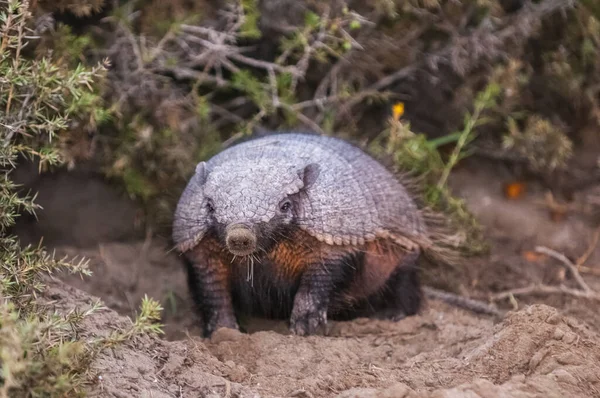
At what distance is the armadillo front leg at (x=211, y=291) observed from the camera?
4.78 meters

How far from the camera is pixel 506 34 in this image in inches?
263

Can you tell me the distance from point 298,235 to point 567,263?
2618mm

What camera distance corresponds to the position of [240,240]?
4.11 metres

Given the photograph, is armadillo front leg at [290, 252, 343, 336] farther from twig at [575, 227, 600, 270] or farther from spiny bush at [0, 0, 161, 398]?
twig at [575, 227, 600, 270]

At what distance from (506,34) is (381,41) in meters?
1.08

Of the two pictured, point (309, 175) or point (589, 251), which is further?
point (589, 251)

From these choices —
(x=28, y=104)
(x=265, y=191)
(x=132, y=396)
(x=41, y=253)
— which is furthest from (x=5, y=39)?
(x=132, y=396)

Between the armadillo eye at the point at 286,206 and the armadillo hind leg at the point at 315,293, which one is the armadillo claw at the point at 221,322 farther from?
the armadillo eye at the point at 286,206

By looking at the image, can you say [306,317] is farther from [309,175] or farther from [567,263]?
[567,263]

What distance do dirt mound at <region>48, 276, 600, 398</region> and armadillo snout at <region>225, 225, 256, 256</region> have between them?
1.86ft

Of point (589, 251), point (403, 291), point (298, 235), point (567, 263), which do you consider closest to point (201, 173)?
point (298, 235)

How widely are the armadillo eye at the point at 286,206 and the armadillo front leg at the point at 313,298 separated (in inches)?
18.5

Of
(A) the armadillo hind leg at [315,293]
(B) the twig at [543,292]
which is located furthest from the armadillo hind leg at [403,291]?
(B) the twig at [543,292]

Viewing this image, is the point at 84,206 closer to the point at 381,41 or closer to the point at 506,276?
the point at 381,41
